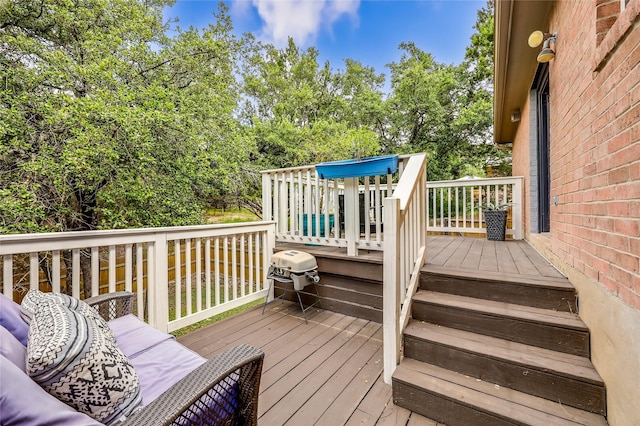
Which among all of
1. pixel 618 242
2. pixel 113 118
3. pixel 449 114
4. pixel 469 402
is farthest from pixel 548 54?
pixel 449 114

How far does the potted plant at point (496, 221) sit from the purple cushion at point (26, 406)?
17.2 feet

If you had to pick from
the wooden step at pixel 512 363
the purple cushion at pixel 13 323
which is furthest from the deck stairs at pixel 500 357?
the purple cushion at pixel 13 323

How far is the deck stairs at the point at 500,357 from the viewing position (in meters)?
1.59

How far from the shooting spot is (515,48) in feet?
12.0

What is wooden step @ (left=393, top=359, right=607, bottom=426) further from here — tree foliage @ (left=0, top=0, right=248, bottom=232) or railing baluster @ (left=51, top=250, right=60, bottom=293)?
tree foliage @ (left=0, top=0, right=248, bottom=232)

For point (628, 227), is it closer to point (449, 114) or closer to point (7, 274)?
point (7, 274)

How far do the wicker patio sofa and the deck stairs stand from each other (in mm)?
1115

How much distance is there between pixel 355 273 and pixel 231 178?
4.97 metres

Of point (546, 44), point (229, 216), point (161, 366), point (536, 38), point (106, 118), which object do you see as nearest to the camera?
point (161, 366)

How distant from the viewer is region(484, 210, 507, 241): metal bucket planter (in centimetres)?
461

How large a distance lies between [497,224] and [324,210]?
2.92 m

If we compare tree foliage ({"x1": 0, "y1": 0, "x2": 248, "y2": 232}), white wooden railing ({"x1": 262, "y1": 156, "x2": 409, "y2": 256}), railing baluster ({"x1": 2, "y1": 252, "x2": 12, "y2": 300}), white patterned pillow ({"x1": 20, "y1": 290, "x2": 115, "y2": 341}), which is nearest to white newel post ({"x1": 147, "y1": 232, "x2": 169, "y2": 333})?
railing baluster ({"x1": 2, "y1": 252, "x2": 12, "y2": 300})

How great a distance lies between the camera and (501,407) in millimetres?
1608

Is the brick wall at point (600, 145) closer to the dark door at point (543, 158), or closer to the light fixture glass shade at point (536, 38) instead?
the light fixture glass shade at point (536, 38)
